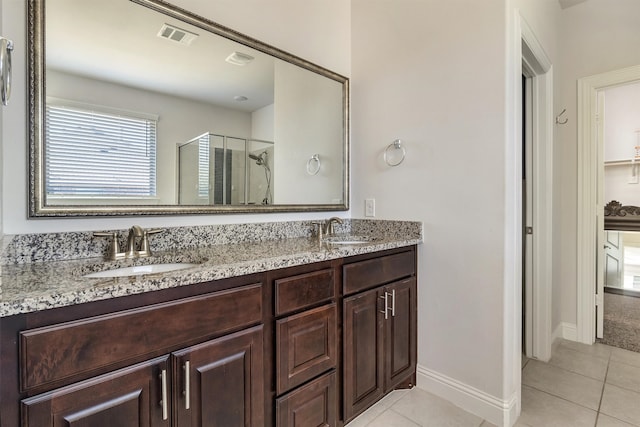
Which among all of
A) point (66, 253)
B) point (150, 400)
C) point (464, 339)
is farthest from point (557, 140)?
point (66, 253)

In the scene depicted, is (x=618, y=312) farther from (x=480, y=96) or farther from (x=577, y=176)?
(x=480, y=96)

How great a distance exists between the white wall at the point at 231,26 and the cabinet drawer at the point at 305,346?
697mm

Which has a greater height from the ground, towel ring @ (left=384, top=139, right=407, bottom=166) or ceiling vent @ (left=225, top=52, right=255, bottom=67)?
ceiling vent @ (left=225, top=52, right=255, bottom=67)

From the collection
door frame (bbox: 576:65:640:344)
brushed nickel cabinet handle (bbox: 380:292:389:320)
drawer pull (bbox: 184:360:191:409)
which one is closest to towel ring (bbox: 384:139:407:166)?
brushed nickel cabinet handle (bbox: 380:292:389:320)

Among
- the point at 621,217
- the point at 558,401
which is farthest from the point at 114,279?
the point at 621,217

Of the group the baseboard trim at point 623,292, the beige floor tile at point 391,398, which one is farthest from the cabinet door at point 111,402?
the baseboard trim at point 623,292

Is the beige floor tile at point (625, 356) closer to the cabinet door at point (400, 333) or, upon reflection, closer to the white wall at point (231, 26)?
the cabinet door at point (400, 333)

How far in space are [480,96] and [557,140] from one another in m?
1.37

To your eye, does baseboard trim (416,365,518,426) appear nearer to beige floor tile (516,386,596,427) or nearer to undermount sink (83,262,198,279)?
beige floor tile (516,386,596,427)

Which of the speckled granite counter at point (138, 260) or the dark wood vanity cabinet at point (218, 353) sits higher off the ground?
the speckled granite counter at point (138, 260)

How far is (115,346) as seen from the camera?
81 centimetres

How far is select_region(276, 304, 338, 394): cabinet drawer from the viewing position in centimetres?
118

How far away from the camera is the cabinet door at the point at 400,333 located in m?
1.65

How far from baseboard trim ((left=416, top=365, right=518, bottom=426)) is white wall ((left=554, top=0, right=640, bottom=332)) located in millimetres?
1410
